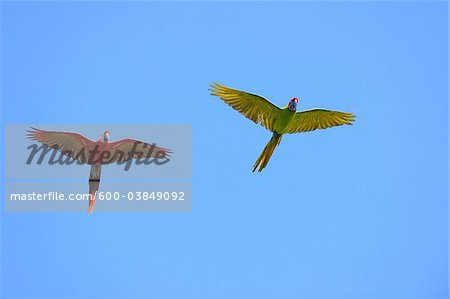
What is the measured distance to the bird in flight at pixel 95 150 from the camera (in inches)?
603

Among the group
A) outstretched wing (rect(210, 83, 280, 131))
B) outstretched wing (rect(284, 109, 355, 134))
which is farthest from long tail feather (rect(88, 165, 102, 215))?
outstretched wing (rect(284, 109, 355, 134))

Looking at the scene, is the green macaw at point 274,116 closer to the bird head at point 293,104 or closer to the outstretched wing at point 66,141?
the bird head at point 293,104

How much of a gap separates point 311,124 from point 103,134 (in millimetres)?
3916

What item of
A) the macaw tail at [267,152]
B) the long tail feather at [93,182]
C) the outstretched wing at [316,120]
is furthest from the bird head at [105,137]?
the outstretched wing at [316,120]

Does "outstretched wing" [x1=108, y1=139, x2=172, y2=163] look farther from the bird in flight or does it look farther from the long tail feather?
the long tail feather

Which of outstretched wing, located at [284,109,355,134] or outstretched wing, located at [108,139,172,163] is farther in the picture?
outstretched wing, located at [108,139,172,163]

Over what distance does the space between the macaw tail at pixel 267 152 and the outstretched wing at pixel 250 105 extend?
7.4 inches

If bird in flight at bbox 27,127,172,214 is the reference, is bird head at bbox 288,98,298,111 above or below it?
above

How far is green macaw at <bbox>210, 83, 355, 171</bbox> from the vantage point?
14.8 m

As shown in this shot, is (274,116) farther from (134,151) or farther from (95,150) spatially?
(95,150)

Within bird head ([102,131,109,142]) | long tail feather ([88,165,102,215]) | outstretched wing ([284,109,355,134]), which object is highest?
outstretched wing ([284,109,355,134])

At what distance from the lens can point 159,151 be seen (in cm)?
1595

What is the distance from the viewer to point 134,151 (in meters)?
15.9

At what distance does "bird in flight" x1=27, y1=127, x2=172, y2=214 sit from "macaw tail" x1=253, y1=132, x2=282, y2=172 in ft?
6.72
